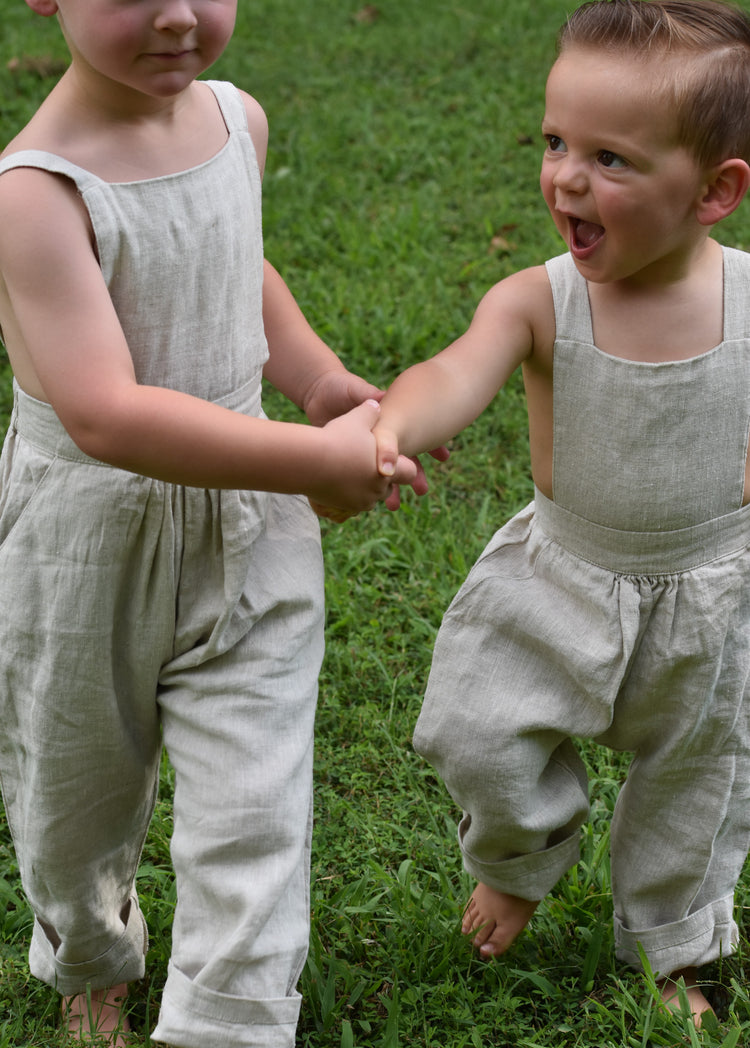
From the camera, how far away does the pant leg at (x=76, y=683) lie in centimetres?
192

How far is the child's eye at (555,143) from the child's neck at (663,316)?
0.23m

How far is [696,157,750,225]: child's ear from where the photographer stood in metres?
1.93

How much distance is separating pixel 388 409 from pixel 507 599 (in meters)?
0.41

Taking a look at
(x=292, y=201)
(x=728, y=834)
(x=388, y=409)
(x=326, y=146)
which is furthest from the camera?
(x=326, y=146)

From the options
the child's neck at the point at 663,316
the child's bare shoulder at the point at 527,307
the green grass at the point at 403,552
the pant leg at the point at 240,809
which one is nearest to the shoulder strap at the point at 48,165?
the pant leg at the point at 240,809

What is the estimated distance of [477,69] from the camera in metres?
6.58

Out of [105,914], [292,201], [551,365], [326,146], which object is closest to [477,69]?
[326,146]

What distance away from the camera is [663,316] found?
81.4 inches

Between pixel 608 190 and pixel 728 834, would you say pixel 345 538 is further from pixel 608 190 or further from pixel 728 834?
pixel 608 190

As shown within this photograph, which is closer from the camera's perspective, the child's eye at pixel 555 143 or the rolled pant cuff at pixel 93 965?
the child's eye at pixel 555 143

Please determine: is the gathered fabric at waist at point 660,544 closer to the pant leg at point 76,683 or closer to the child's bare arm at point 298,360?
the child's bare arm at point 298,360

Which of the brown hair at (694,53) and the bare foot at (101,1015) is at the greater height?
the brown hair at (694,53)

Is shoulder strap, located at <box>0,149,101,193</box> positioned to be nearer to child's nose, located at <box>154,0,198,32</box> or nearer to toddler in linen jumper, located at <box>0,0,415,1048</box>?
toddler in linen jumper, located at <box>0,0,415,1048</box>

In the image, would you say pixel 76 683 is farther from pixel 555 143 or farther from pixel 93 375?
pixel 555 143
